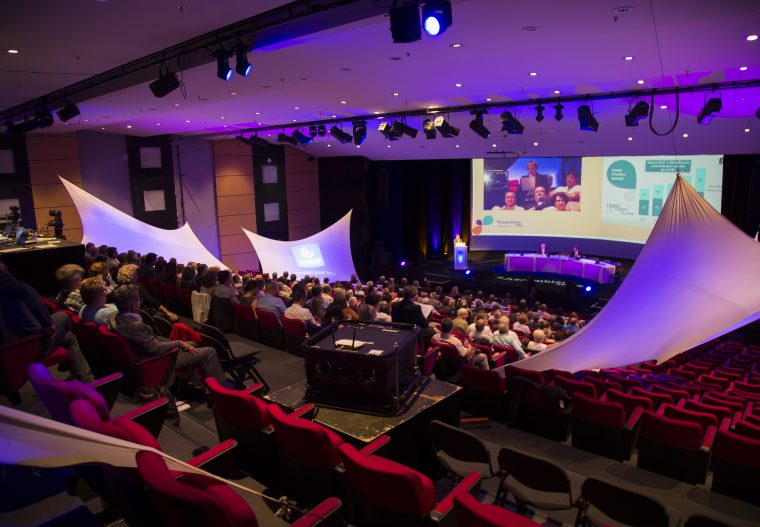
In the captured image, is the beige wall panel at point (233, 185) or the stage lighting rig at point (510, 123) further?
the beige wall panel at point (233, 185)

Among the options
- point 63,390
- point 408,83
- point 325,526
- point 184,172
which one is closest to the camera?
point 325,526

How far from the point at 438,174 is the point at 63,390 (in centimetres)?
1819

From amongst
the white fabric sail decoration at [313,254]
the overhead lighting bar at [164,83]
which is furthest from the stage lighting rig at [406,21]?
the white fabric sail decoration at [313,254]

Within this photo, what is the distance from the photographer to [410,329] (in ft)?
13.0

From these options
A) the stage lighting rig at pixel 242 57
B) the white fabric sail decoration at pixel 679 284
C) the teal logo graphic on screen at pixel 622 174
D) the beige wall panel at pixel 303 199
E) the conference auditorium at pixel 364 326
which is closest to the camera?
the conference auditorium at pixel 364 326

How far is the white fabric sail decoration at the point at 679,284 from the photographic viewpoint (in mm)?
5918

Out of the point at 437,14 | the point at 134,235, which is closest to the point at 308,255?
the point at 134,235

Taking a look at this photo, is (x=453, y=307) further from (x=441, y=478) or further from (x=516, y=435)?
(x=441, y=478)

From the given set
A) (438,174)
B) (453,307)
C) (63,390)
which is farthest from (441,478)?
(438,174)

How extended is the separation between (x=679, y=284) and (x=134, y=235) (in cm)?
1041

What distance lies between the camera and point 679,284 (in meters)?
6.04

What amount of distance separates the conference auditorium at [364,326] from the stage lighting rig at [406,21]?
20 mm

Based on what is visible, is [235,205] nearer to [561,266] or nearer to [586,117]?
[561,266]

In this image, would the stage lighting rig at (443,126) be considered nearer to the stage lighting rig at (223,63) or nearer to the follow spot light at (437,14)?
the stage lighting rig at (223,63)
